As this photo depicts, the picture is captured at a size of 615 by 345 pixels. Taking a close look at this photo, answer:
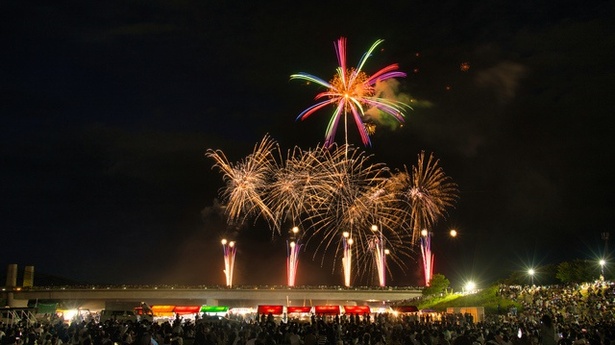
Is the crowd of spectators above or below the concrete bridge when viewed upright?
above

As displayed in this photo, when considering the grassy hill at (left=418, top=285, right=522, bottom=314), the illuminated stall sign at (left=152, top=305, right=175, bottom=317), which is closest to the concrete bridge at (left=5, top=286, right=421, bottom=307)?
the grassy hill at (left=418, top=285, right=522, bottom=314)

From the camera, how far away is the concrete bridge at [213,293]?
9800cm

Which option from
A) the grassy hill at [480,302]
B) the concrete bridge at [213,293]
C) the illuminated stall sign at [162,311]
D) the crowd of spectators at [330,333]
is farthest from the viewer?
the concrete bridge at [213,293]

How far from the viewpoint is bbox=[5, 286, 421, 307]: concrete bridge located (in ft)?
322

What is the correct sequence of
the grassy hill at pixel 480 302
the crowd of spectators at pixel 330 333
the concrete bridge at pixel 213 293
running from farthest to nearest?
1. the concrete bridge at pixel 213 293
2. the grassy hill at pixel 480 302
3. the crowd of spectators at pixel 330 333

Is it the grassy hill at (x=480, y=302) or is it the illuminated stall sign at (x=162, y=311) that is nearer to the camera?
the illuminated stall sign at (x=162, y=311)

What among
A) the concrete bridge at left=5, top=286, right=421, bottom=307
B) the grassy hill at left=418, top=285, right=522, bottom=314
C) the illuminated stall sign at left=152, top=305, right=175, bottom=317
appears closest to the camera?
the illuminated stall sign at left=152, top=305, right=175, bottom=317

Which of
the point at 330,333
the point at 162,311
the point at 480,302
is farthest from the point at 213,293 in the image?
the point at 330,333

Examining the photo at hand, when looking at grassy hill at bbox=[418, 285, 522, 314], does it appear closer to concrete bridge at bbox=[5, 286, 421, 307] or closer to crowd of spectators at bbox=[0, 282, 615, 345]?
crowd of spectators at bbox=[0, 282, 615, 345]

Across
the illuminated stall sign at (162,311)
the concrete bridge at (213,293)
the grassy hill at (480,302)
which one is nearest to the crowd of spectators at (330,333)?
the grassy hill at (480,302)

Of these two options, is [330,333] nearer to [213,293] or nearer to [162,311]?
[162,311]

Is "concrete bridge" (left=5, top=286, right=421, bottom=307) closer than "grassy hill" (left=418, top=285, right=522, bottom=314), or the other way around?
"grassy hill" (left=418, top=285, right=522, bottom=314)

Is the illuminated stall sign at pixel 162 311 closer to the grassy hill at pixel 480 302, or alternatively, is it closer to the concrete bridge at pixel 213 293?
the grassy hill at pixel 480 302

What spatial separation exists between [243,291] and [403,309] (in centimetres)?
5752
